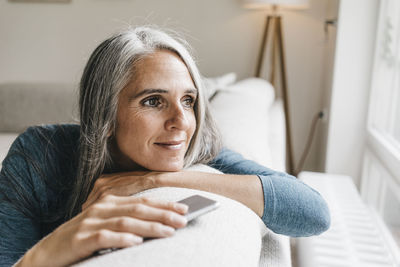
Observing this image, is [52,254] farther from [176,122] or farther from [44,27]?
[44,27]

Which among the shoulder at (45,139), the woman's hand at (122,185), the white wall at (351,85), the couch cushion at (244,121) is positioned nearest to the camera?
the woman's hand at (122,185)

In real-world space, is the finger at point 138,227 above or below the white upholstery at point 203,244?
above

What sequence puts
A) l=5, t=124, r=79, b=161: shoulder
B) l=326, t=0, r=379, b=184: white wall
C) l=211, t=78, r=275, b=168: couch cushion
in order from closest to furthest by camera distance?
l=5, t=124, r=79, b=161: shoulder, l=211, t=78, r=275, b=168: couch cushion, l=326, t=0, r=379, b=184: white wall

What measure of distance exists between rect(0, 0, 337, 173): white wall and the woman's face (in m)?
2.21

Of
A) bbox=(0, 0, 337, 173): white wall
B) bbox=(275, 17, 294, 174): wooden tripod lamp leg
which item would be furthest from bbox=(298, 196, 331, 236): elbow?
bbox=(0, 0, 337, 173): white wall

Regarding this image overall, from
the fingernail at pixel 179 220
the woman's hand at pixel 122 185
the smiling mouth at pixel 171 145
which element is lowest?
the woman's hand at pixel 122 185

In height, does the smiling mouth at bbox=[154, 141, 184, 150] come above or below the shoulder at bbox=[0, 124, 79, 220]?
above

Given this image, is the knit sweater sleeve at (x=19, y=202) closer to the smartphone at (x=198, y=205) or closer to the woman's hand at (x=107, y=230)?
the woman's hand at (x=107, y=230)

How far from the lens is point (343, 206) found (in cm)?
150

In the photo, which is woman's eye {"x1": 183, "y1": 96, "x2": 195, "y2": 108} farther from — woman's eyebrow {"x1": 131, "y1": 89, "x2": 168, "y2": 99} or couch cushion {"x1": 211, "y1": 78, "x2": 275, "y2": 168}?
couch cushion {"x1": 211, "y1": 78, "x2": 275, "y2": 168}

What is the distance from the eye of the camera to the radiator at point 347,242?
111cm

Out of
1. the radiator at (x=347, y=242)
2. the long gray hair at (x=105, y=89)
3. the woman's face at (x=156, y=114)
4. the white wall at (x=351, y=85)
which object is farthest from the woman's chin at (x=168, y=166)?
the white wall at (x=351, y=85)

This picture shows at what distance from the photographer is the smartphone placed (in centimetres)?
61

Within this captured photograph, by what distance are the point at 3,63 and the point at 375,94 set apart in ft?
9.78
